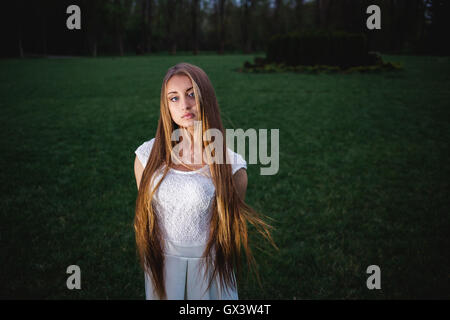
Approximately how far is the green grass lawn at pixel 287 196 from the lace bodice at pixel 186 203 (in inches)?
59.2

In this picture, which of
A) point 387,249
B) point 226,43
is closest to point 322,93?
point 387,249

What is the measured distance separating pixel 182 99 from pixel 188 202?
0.58 meters

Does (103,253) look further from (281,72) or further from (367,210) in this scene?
(281,72)

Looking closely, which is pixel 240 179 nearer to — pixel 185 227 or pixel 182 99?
pixel 185 227

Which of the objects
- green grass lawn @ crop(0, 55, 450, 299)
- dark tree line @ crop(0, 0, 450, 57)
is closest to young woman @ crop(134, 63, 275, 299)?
green grass lawn @ crop(0, 55, 450, 299)

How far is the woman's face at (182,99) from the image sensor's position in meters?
1.51

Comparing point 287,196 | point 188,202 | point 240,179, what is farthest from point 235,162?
point 287,196

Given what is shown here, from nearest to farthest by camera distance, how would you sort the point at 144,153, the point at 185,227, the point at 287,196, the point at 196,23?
1. the point at 185,227
2. the point at 144,153
3. the point at 287,196
4. the point at 196,23

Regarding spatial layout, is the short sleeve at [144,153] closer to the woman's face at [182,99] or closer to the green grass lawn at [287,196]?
the woman's face at [182,99]

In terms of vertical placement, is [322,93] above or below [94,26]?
below

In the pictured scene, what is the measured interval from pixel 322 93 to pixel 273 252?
349 inches

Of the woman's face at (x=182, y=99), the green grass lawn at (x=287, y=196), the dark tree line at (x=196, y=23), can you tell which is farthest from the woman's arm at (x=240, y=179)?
the dark tree line at (x=196, y=23)

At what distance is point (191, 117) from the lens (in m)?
1.53

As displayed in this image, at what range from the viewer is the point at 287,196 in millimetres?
4566
